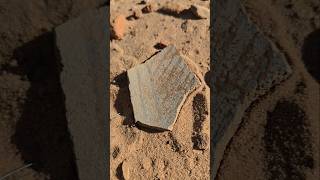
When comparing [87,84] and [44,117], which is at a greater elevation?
[87,84]

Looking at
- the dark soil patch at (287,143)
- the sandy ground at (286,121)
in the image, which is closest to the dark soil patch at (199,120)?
the sandy ground at (286,121)

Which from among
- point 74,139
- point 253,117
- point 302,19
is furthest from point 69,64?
point 302,19

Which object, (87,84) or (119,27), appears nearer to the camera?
(87,84)

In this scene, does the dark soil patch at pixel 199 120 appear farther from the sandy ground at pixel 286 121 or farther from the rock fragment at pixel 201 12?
the rock fragment at pixel 201 12

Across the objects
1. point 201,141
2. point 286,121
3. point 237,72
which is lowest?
point 201,141

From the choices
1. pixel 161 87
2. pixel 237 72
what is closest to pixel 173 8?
pixel 161 87

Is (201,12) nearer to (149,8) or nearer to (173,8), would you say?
(173,8)
